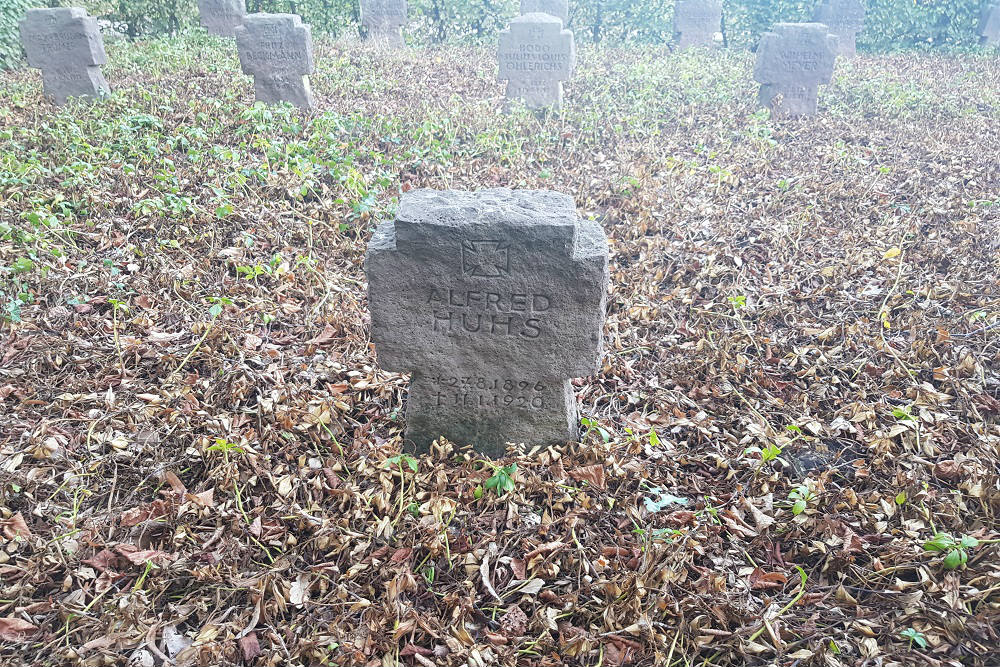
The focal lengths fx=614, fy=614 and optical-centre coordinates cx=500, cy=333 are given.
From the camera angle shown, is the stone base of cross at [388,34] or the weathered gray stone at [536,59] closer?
the weathered gray stone at [536,59]

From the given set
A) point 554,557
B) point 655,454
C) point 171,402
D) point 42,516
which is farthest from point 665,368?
point 42,516

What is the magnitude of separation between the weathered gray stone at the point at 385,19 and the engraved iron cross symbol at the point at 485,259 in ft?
37.4

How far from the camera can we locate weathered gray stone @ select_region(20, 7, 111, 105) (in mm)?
7355

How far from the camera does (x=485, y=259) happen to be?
2.56 meters

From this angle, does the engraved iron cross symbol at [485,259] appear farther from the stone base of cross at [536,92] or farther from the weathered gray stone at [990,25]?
the weathered gray stone at [990,25]

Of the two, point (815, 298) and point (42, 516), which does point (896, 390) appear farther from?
point (42, 516)

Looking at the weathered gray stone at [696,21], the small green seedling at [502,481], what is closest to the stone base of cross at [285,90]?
the small green seedling at [502,481]

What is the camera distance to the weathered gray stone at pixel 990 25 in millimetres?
11875

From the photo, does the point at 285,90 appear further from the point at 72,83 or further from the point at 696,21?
the point at 696,21

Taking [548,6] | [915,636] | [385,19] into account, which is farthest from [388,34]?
A: [915,636]

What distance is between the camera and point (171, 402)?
3158mm

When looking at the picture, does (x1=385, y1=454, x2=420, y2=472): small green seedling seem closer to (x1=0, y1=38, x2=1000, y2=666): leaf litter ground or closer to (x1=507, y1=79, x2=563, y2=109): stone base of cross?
(x1=0, y1=38, x2=1000, y2=666): leaf litter ground

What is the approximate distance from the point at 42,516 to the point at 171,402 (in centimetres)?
75

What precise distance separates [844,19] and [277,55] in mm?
11306
